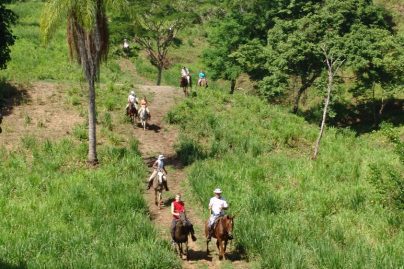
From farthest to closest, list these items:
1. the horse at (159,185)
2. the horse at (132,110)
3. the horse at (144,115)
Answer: the horse at (132,110) < the horse at (144,115) < the horse at (159,185)

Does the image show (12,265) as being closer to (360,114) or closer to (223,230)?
(223,230)

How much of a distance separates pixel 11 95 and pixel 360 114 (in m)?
28.3

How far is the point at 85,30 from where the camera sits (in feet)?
67.4

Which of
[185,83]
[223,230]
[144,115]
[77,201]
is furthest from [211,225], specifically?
[185,83]

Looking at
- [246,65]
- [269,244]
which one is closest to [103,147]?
[269,244]

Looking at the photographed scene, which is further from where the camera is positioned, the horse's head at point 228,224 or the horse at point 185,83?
the horse at point 185,83

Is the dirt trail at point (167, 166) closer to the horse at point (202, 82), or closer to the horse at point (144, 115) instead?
the horse at point (144, 115)

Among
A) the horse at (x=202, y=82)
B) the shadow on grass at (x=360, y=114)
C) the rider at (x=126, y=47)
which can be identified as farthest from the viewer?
the rider at (x=126, y=47)

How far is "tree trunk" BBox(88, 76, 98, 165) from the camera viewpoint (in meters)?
21.1

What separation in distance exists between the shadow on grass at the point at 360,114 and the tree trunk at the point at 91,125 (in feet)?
77.3

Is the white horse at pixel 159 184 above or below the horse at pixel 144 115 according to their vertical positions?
below

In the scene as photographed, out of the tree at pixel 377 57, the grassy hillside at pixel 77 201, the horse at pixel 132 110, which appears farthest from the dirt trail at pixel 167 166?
the tree at pixel 377 57

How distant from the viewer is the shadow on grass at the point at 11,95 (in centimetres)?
2839

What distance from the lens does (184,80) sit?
110 ft
